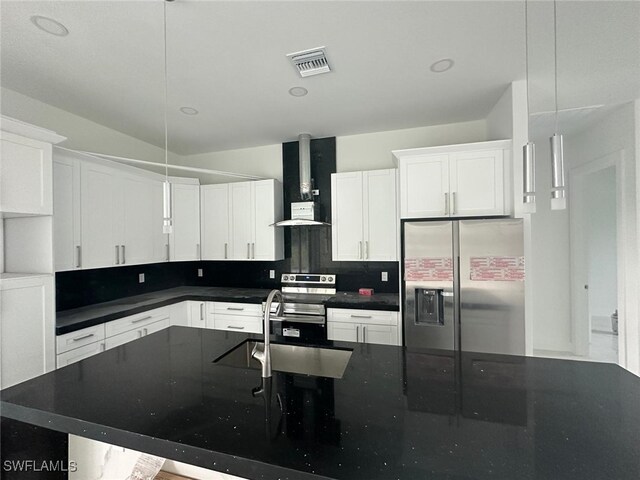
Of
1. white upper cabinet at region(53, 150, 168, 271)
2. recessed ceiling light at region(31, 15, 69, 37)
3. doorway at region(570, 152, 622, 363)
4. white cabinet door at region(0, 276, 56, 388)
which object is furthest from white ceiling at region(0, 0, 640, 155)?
white cabinet door at region(0, 276, 56, 388)

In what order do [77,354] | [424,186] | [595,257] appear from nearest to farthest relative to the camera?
[77,354]
[424,186]
[595,257]

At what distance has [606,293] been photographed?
→ 13.8 ft

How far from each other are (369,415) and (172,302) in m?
2.88

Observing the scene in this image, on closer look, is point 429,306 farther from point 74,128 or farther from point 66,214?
point 74,128

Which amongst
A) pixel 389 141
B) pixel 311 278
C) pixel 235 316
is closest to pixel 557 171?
pixel 389 141

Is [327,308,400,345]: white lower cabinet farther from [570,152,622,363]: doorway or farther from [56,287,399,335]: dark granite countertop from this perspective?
[570,152,622,363]: doorway

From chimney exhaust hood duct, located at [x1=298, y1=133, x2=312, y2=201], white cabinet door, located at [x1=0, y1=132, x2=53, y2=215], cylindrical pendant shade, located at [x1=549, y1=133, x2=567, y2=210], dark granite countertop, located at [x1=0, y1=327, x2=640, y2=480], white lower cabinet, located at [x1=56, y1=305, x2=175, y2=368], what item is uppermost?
chimney exhaust hood duct, located at [x1=298, y1=133, x2=312, y2=201]

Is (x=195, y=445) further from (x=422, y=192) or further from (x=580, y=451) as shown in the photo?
(x=422, y=192)

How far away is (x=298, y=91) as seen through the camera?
247 cm

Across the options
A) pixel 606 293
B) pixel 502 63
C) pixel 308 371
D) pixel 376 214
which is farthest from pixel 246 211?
pixel 606 293

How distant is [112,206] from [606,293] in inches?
254

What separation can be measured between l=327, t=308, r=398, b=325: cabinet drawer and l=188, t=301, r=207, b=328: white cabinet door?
4.98 feet

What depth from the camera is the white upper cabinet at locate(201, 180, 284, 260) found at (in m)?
3.57
